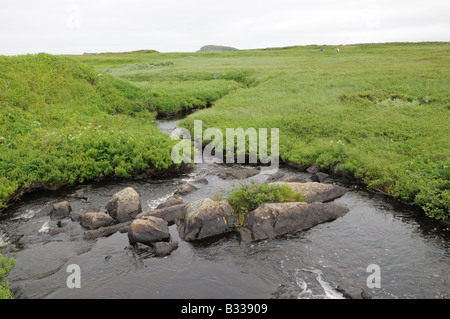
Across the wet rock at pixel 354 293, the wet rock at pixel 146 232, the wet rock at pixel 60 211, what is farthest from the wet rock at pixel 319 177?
the wet rock at pixel 60 211

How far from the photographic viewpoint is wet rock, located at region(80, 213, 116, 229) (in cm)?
1608

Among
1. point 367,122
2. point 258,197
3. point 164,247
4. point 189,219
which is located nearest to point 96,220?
point 164,247

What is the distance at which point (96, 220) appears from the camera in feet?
53.0

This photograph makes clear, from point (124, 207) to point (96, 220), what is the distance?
1.51 m

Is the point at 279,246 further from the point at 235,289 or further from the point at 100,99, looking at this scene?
the point at 100,99

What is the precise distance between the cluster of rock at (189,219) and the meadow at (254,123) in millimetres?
4584

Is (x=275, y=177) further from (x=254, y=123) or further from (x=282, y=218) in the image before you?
(x=254, y=123)

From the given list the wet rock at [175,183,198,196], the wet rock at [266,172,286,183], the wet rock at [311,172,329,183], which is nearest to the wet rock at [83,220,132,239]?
the wet rock at [175,183,198,196]

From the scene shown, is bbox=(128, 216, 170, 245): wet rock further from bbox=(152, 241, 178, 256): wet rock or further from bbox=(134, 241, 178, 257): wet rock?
bbox=(152, 241, 178, 256): wet rock

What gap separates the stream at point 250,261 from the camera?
467 inches

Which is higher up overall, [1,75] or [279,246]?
[1,75]

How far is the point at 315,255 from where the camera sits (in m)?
13.9

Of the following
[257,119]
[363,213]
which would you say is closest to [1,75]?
[257,119]

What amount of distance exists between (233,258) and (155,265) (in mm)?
3294
